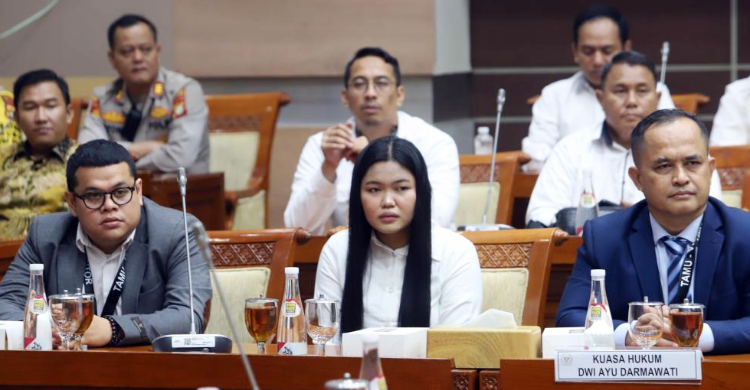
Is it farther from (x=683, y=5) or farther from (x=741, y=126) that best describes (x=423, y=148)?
(x=683, y=5)

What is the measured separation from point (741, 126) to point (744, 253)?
2.76 m

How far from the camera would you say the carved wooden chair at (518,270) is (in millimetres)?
3361

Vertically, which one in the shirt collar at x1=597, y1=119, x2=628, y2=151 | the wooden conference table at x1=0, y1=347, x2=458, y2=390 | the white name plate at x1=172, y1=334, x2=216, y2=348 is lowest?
the wooden conference table at x1=0, y1=347, x2=458, y2=390

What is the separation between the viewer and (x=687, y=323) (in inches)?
98.4

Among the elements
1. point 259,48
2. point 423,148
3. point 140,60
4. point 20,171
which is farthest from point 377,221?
point 259,48

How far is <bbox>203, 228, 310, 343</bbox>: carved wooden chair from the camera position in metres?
3.52

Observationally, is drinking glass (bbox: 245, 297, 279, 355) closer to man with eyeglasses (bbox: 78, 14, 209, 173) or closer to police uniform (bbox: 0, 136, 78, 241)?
police uniform (bbox: 0, 136, 78, 241)

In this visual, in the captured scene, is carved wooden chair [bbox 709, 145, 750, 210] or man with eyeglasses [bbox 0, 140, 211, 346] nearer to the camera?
man with eyeglasses [bbox 0, 140, 211, 346]

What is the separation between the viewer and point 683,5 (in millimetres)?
6633

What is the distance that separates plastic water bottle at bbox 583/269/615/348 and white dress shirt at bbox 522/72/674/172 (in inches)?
120

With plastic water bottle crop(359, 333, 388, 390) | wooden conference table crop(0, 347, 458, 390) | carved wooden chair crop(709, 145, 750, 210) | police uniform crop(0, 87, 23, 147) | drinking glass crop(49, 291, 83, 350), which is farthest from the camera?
police uniform crop(0, 87, 23, 147)

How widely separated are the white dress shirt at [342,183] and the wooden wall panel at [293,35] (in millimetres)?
1451

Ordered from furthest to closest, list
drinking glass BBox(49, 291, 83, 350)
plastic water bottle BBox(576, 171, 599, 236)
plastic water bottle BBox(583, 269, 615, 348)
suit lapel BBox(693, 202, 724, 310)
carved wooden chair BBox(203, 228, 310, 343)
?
plastic water bottle BBox(576, 171, 599, 236) < carved wooden chair BBox(203, 228, 310, 343) < suit lapel BBox(693, 202, 724, 310) < drinking glass BBox(49, 291, 83, 350) < plastic water bottle BBox(583, 269, 615, 348)

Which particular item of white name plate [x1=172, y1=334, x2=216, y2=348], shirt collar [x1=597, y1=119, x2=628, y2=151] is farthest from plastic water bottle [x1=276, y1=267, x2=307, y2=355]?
shirt collar [x1=597, y1=119, x2=628, y2=151]
